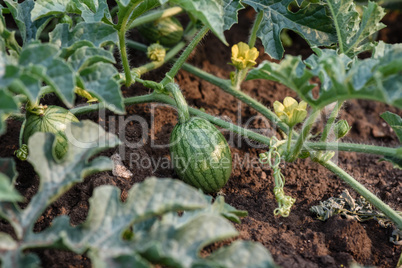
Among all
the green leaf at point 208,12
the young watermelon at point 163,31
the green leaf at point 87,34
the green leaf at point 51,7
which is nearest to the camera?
the green leaf at point 208,12

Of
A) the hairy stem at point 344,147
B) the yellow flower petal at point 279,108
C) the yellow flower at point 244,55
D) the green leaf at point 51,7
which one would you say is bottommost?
the hairy stem at point 344,147

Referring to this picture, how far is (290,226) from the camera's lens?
2186 millimetres

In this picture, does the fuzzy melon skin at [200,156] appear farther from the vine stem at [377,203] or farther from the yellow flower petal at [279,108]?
the vine stem at [377,203]

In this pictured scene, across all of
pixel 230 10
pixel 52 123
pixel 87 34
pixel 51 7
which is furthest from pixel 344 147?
pixel 51 7

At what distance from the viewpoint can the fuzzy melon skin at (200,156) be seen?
7.30 feet

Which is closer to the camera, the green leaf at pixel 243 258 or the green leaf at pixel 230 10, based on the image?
the green leaf at pixel 243 258

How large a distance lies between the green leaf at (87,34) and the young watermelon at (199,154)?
53 cm

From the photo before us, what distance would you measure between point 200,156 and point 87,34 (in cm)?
77

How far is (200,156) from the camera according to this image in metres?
2.22

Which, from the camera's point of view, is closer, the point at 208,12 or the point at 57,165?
the point at 57,165

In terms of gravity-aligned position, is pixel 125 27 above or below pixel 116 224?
above

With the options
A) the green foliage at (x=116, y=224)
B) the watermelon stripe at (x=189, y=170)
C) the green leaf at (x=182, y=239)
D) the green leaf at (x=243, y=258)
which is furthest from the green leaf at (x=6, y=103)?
the watermelon stripe at (x=189, y=170)

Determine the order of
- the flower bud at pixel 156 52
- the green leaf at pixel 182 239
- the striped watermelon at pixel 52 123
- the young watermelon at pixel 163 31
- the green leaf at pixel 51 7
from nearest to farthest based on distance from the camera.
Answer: the green leaf at pixel 182 239
the green leaf at pixel 51 7
the striped watermelon at pixel 52 123
the flower bud at pixel 156 52
the young watermelon at pixel 163 31

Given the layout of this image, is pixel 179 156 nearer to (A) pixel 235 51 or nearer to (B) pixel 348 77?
(A) pixel 235 51
